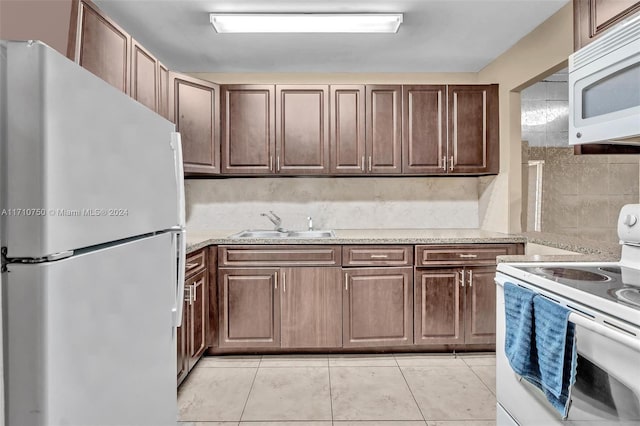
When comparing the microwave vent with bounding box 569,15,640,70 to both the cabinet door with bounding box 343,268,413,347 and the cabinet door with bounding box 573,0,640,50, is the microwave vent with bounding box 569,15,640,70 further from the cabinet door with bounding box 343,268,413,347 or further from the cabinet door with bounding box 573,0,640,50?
the cabinet door with bounding box 343,268,413,347

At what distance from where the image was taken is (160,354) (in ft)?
3.72

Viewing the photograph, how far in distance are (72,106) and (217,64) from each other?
265 centimetres

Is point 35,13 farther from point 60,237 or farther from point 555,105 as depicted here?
point 555,105

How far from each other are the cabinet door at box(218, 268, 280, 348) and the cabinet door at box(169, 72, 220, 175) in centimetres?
87

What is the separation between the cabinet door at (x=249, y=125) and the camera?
9.78ft

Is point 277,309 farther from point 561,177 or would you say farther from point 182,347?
point 561,177

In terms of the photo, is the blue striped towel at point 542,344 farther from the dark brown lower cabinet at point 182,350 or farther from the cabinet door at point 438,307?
the dark brown lower cabinet at point 182,350

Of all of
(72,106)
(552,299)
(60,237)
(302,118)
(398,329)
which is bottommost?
(398,329)

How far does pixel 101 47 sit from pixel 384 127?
6.58 ft

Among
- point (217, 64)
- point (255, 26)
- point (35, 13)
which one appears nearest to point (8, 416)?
Answer: point (35, 13)

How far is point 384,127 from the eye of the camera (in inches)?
118

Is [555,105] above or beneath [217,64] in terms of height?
beneath

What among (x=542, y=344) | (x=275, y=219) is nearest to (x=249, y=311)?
(x=275, y=219)

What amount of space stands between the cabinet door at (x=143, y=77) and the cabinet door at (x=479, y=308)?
248 cm
